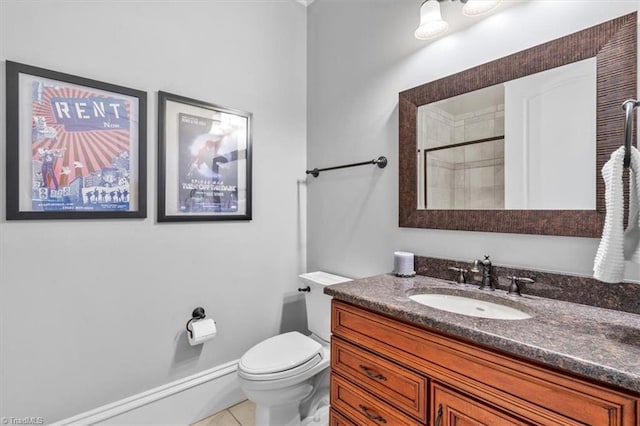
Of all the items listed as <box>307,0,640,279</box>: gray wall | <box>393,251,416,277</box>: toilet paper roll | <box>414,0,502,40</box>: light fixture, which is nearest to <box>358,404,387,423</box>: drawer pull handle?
<box>393,251,416,277</box>: toilet paper roll

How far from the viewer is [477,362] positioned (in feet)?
2.68

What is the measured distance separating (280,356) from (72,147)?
1.40m

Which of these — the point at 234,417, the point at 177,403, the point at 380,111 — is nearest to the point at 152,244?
the point at 177,403

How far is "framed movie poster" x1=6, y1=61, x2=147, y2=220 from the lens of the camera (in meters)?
1.26

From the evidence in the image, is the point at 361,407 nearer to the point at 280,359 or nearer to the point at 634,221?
the point at 280,359

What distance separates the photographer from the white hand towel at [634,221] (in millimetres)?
807

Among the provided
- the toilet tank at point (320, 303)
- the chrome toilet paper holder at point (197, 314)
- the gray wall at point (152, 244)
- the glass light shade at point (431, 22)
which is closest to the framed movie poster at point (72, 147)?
the gray wall at point (152, 244)

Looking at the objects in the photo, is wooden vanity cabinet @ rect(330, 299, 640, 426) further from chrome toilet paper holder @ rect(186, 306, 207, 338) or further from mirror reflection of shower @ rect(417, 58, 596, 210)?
chrome toilet paper holder @ rect(186, 306, 207, 338)

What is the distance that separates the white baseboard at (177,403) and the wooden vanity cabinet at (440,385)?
2.91ft

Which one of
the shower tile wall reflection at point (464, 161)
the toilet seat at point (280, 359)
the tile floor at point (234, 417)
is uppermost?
the shower tile wall reflection at point (464, 161)

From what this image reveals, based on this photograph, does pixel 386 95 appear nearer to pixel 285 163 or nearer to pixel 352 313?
pixel 285 163

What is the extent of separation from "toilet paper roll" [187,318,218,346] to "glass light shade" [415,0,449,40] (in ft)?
6.07

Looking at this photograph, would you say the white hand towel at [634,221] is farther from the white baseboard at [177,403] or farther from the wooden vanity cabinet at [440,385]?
the white baseboard at [177,403]

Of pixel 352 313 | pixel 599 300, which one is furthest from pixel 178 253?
pixel 599 300
